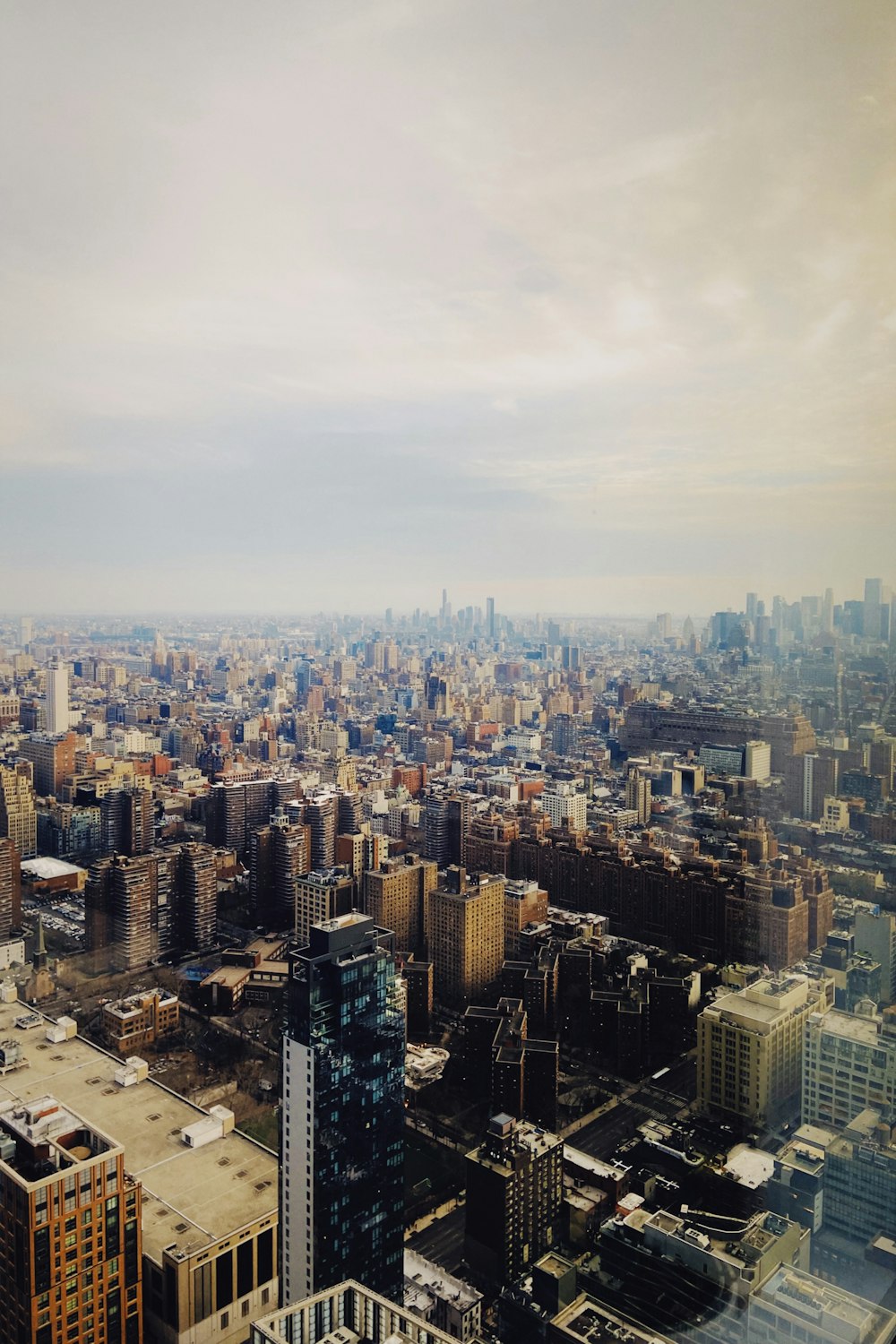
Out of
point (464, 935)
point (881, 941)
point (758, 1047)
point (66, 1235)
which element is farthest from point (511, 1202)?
point (464, 935)

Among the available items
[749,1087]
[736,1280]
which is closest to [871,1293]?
[736,1280]

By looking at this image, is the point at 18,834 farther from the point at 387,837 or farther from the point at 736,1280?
the point at 736,1280

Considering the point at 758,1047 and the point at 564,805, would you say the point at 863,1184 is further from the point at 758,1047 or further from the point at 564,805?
the point at 564,805

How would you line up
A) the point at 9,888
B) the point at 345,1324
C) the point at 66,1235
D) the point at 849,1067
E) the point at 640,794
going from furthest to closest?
the point at 640,794
the point at 9,888
the point at 66,1235
the point at 849,1067
the point at 345,1324

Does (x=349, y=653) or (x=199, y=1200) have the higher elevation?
(x=349, y=653)

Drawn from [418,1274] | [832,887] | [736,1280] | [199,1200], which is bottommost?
[418,1274]

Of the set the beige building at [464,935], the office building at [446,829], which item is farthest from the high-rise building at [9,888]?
the office building at [446,829]
